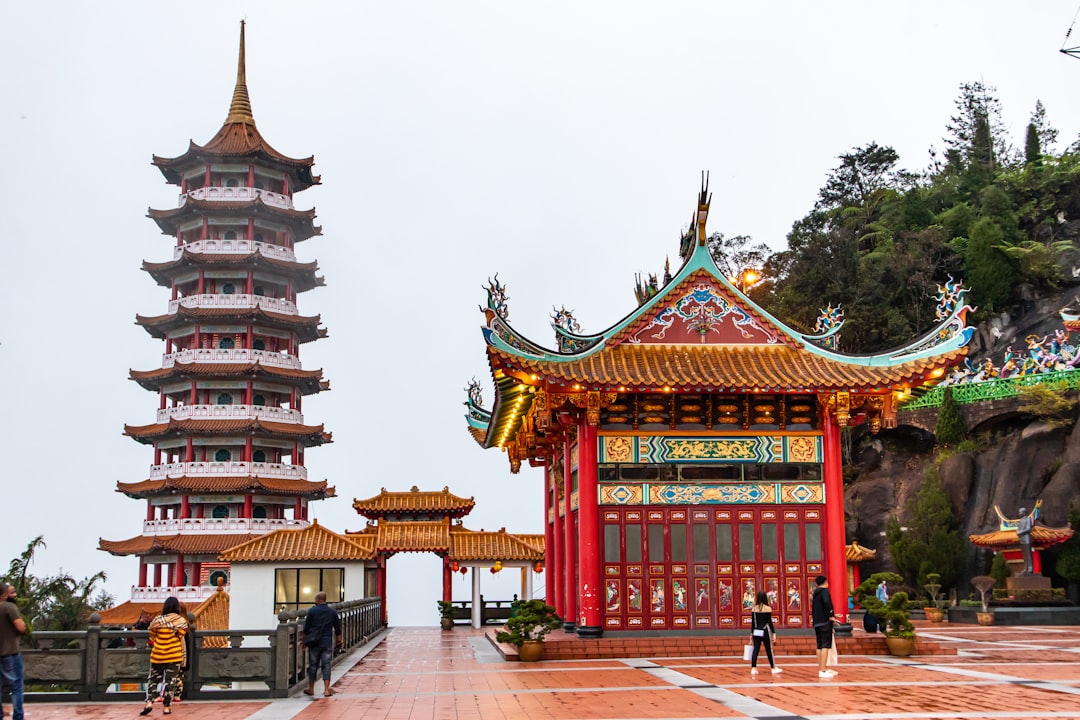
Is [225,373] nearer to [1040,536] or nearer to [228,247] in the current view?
[228,247]

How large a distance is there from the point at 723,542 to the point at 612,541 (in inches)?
89.2

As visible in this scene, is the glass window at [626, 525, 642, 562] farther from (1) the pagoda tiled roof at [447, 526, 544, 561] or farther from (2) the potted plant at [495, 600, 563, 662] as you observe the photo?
(1) the pagoda tiled roof at [447, 526, 544, 561]

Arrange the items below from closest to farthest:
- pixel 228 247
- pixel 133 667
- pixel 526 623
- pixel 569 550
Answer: pixel 133 667 → pixel 526 623 → pixel 569 550 → pixel 228 247

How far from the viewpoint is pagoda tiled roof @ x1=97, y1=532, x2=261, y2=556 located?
169ft

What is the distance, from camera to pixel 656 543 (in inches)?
867

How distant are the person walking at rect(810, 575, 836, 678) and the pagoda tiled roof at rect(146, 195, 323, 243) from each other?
152 feet

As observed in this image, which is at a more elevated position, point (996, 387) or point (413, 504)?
point (996, 387)

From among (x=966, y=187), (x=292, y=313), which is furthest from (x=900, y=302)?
(x=292, y=313)

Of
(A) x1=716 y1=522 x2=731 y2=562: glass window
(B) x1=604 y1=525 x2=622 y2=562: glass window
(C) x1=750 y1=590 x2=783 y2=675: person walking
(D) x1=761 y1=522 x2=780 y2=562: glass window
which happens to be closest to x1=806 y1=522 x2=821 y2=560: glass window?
(D) x1=761 y1=522 x2=780 y2=562: glass window

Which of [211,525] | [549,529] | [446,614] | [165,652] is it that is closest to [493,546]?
[446,614]

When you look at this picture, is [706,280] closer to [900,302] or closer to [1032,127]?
[900,302]

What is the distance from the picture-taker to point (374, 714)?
44.2ft

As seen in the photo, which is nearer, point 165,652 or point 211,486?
point 165,652

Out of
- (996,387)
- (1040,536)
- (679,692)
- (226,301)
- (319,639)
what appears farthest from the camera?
(226,301)
